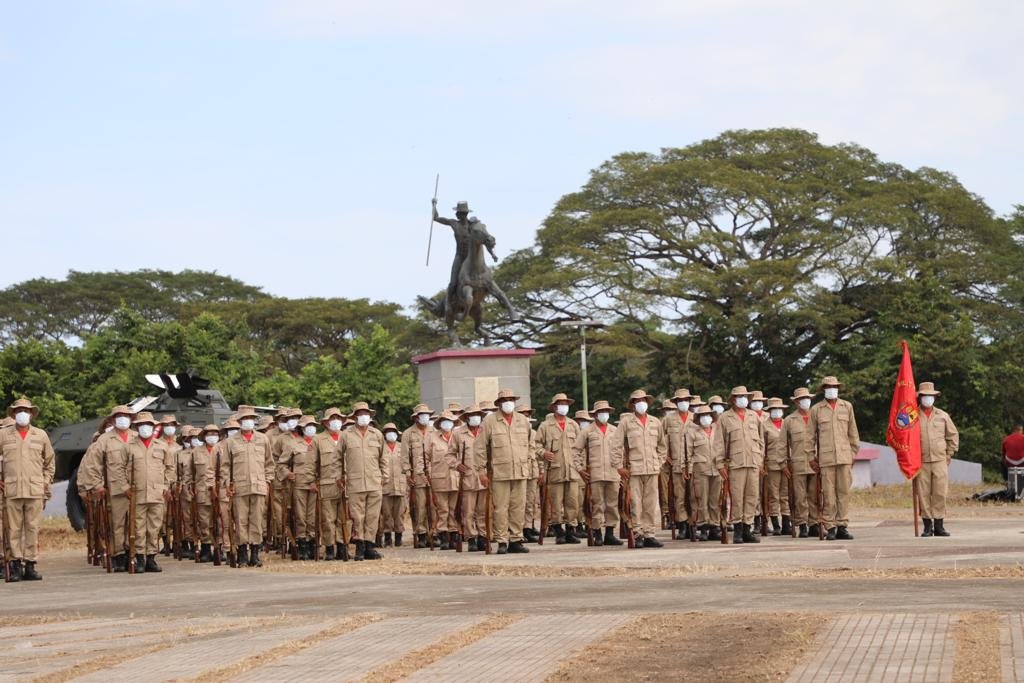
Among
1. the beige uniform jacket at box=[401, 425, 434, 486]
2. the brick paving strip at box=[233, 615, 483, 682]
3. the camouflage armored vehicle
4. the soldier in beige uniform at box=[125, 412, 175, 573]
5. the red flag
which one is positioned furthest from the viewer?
the camouflage armored vehicle

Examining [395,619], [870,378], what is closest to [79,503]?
[395,619]

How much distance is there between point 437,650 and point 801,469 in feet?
32.5

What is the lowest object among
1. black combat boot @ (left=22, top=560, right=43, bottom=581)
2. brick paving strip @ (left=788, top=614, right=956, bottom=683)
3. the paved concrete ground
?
brick paving strip @ (left=788, top=614, right=956, bottom=683)

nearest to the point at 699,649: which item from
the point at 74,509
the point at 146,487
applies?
the point at 146,487

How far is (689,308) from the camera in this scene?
4084 centimetres

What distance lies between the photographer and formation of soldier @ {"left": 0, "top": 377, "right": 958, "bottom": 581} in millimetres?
17609

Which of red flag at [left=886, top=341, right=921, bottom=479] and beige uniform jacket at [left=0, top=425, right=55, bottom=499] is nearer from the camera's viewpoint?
beige uniform jacket at [left=0, top=425, right=55, bottom=499]

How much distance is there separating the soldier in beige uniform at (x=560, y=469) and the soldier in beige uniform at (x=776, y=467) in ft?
7.51

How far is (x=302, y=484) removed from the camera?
1828 cm

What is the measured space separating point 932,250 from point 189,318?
26.1m

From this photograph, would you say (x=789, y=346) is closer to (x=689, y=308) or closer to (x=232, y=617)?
(x=689, y=308)

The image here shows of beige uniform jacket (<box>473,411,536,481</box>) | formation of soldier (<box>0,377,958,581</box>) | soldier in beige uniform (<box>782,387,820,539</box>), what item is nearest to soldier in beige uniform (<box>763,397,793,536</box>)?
formation of soldier (<box>0,377,958,581</box>)

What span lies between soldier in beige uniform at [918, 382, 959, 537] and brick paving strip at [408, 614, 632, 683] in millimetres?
8010

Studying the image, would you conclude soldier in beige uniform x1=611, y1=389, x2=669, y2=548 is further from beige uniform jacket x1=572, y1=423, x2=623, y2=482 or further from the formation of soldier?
beige uniform jacket x1=572, y1=423, x2=623, y2=482
